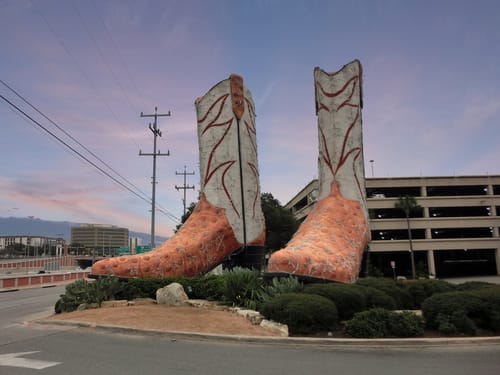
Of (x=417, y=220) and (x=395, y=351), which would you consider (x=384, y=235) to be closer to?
(x=417, y=220)

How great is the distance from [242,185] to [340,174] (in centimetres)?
293

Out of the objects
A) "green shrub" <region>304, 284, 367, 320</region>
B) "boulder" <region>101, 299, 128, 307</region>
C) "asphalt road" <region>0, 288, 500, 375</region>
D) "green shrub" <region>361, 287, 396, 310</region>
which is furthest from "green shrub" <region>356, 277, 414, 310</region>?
"boulder" <region>101, 299, 128, 307</region>

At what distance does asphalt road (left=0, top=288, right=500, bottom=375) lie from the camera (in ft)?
16.8

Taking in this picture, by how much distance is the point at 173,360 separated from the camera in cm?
562

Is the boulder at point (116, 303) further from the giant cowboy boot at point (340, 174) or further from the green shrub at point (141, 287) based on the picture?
the giant cowboy boot at point (340, 174)

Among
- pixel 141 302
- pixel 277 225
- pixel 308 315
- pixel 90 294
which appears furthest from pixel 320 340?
pixel 277 225

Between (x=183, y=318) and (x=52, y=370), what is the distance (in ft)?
11.7

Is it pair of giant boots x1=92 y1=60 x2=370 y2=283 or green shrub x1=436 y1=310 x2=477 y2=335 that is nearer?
green shrub x1=436 y1=310 x2=477 y2=335

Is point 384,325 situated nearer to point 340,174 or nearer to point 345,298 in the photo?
point 345,298

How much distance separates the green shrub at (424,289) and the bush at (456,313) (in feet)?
8.15

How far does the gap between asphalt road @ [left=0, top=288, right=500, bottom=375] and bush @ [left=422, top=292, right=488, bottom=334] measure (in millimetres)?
632

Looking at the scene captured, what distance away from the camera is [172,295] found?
397 inches

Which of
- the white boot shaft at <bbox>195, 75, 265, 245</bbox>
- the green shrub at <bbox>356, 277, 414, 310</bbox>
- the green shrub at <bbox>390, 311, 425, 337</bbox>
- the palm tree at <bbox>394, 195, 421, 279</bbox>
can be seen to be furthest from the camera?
the palm tree at <bbox>394, 195, 421, 279</bbox>

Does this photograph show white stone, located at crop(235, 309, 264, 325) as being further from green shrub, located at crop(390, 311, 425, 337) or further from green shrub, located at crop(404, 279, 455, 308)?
green shrub, located at crop(404, 279, 455, 308)
